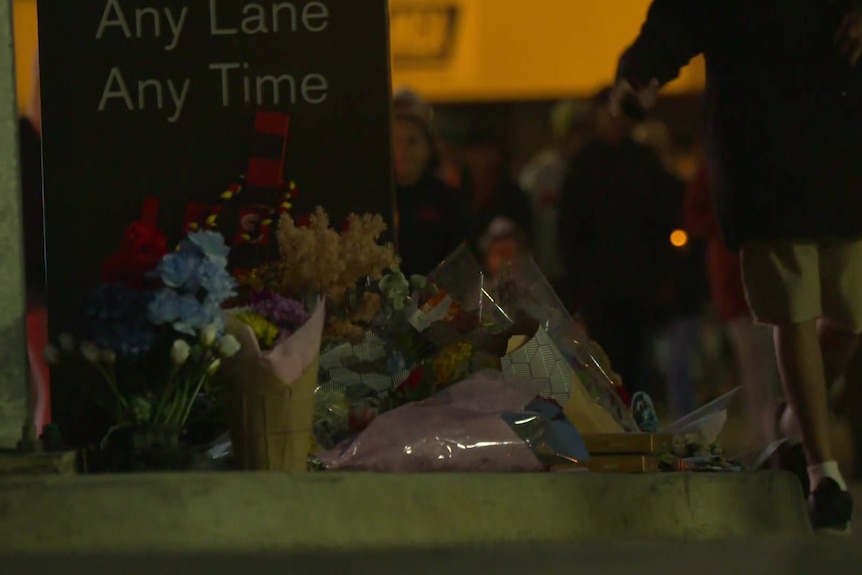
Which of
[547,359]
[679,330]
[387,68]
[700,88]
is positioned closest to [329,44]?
[387,68]

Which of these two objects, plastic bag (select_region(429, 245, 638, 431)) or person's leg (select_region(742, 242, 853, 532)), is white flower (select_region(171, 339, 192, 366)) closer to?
plastic bag (select_region(429, 245, 638, 431))

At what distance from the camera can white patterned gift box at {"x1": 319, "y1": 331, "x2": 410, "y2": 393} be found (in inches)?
224

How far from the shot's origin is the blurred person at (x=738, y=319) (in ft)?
28.3

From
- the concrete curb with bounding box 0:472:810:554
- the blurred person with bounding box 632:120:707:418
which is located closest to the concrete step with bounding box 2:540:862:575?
the concrete curb with bounding box 0:472:810:554

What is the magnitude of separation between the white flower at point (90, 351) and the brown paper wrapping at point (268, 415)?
36cm

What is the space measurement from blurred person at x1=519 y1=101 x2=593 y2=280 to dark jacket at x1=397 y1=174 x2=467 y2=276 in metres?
1.72

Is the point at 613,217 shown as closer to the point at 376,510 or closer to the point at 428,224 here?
the point at 428,224

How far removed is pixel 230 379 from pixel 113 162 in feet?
4.20

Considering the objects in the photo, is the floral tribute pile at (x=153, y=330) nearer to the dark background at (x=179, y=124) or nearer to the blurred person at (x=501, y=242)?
the dark background at (x=179, y=124)

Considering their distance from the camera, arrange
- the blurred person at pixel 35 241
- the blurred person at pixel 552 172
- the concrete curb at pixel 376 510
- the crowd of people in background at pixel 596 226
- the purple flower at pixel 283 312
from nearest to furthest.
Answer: the concrete curb at pixel 376 510, the purple flower at pixel 283 312, the blurred person at pixel 35 241, the crowd of people in background at pixel 596 226, the blurred person at pixel 552 172

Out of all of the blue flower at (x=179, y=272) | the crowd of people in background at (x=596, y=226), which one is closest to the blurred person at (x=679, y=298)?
the crowd of people in background at (x=596, y=226)

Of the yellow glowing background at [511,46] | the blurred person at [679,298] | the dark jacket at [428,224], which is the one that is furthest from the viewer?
the yellow glowing background at [511,46]

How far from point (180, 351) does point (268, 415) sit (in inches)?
11.9

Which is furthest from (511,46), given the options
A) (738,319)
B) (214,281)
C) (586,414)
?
(214,281)
